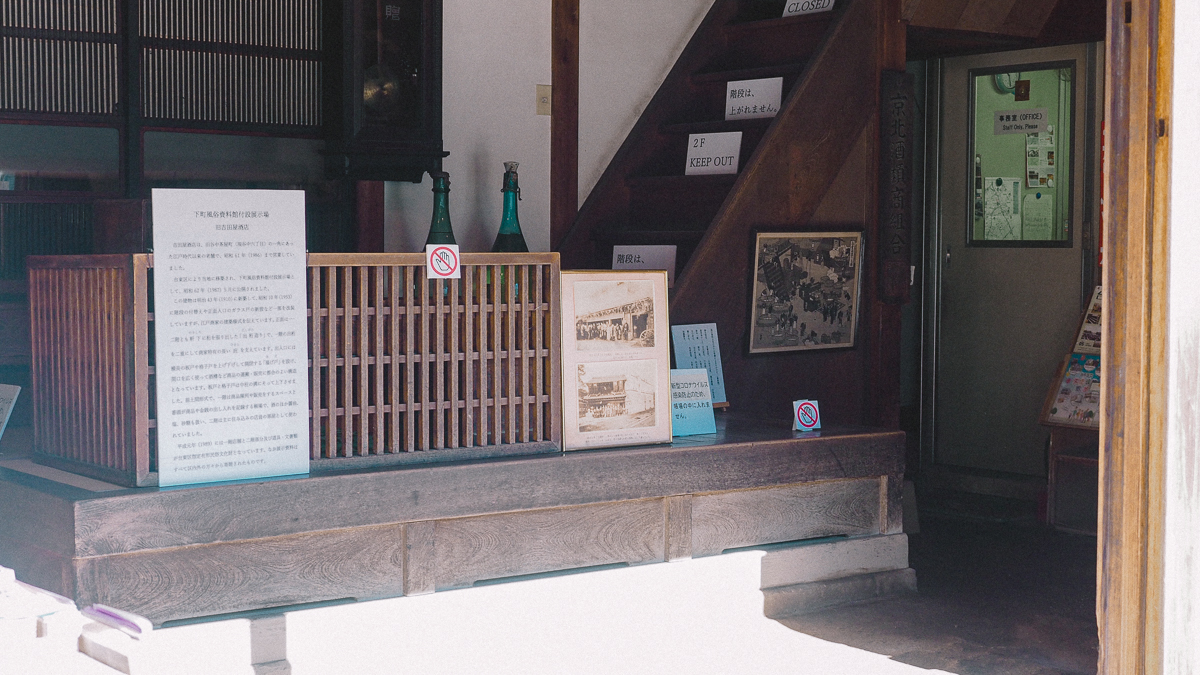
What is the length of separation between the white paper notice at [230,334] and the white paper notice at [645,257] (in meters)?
1.92

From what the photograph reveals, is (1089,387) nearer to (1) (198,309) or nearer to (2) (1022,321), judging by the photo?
(2) (1022,321)

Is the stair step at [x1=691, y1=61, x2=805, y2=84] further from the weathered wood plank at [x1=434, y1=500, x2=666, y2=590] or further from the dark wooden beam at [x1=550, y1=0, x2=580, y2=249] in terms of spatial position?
the weathered wood plank at [x1=434, y1=500, x2=666, y2=590]

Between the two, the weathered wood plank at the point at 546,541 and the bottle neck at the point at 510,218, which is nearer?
the weathered wood plank at the point at 546,541

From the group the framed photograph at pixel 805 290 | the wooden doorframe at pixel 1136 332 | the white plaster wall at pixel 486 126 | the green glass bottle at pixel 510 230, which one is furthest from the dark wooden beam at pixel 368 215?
the wooden doorframe at pixel 1136 332

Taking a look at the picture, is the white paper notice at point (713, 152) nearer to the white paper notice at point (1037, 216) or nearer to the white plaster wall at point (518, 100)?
the white plaster wall at point (518, 100)

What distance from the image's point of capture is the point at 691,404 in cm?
336

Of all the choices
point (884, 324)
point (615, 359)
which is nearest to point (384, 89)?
point (615, 359)

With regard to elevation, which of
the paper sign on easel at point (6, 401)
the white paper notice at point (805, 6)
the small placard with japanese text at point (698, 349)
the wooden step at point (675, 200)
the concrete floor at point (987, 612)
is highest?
the white paper notice at point (805, 6)

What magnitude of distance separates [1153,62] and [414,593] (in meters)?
1.83

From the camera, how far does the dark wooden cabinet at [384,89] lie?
11.9 ft

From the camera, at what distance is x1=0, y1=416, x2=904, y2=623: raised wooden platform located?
7.89 feet

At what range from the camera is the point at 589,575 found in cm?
299

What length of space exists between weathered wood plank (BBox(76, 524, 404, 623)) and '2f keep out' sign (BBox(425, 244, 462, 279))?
1.85 feet

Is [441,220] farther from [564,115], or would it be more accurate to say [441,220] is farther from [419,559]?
[419,559]
